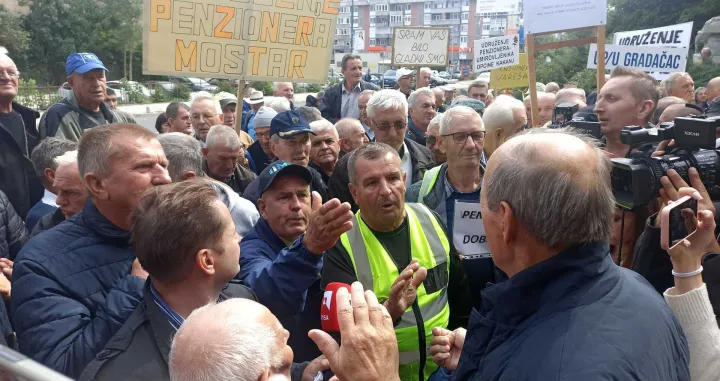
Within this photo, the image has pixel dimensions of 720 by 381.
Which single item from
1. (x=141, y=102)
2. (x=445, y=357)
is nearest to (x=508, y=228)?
(x=445, y=357)

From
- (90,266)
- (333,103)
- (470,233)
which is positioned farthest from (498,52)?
(90,266)

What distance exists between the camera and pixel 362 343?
5.10 ft

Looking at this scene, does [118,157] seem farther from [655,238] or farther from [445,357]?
[655,238]

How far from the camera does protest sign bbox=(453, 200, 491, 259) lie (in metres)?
3.38

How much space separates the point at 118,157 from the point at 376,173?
1.23m

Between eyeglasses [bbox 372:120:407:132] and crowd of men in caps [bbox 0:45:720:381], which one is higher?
eyeglasses [bbox 372:120:407:132]

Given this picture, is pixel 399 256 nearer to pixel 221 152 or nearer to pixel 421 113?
pixel 221 152

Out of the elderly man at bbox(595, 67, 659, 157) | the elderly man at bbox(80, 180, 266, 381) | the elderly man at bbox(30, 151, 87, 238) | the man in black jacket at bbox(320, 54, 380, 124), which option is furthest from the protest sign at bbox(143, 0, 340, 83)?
the elderly man at bbox(80, 180, 266, 381)

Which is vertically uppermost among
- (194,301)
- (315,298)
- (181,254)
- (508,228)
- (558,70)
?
(558,70)

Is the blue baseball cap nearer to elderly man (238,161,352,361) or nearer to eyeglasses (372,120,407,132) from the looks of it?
eyeglasses (372,120,407,132)

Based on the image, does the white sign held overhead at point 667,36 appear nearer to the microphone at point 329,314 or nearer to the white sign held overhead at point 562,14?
the white sign held overhead at point 562,14

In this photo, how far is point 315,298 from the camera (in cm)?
287

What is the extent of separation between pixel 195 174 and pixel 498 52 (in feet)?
21.5

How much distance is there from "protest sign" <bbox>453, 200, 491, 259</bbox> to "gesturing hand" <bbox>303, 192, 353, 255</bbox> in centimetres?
124
